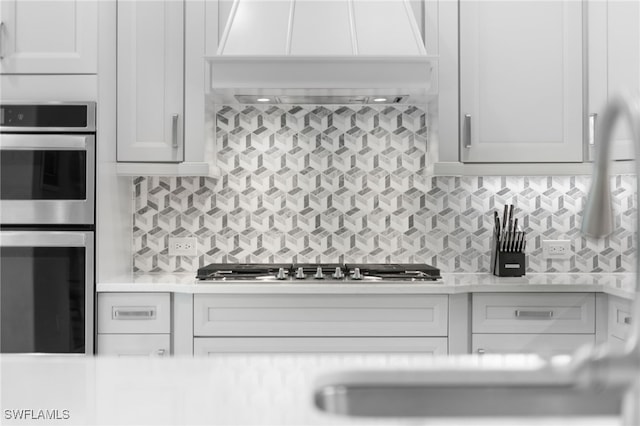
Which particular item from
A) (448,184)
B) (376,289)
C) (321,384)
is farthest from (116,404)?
(448,184)

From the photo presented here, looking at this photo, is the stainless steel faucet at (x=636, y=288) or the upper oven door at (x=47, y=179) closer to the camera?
the stainless steel faucet at (x=636, y=288)

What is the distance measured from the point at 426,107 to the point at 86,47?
5.26 ft

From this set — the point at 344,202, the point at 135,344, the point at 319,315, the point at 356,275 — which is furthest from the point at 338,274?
the point at 135,344

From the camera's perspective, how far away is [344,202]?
311 centimetres

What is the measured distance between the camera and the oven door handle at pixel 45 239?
96.4 inches

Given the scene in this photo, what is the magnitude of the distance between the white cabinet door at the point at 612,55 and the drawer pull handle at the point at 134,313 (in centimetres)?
203

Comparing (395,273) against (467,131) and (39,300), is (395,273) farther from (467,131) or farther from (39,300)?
(39,300)

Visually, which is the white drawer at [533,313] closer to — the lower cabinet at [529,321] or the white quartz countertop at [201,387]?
the lower cabinet at [529,321]

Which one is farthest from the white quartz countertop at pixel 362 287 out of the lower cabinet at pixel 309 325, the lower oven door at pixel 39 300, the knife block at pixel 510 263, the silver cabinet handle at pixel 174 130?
the silver cabinet handle at pixel 174 130

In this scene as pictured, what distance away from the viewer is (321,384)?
3.53 feet

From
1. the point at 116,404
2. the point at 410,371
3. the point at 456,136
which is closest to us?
the point at 116,404

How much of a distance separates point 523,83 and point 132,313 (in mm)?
1959

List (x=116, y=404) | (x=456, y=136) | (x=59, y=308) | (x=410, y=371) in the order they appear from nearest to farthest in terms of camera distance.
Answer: (x=116, y=404)
(x=410, y=371)
(x=59, y=308)
(x=456, y=136)

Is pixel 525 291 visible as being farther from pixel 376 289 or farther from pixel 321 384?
pixel 321 384
